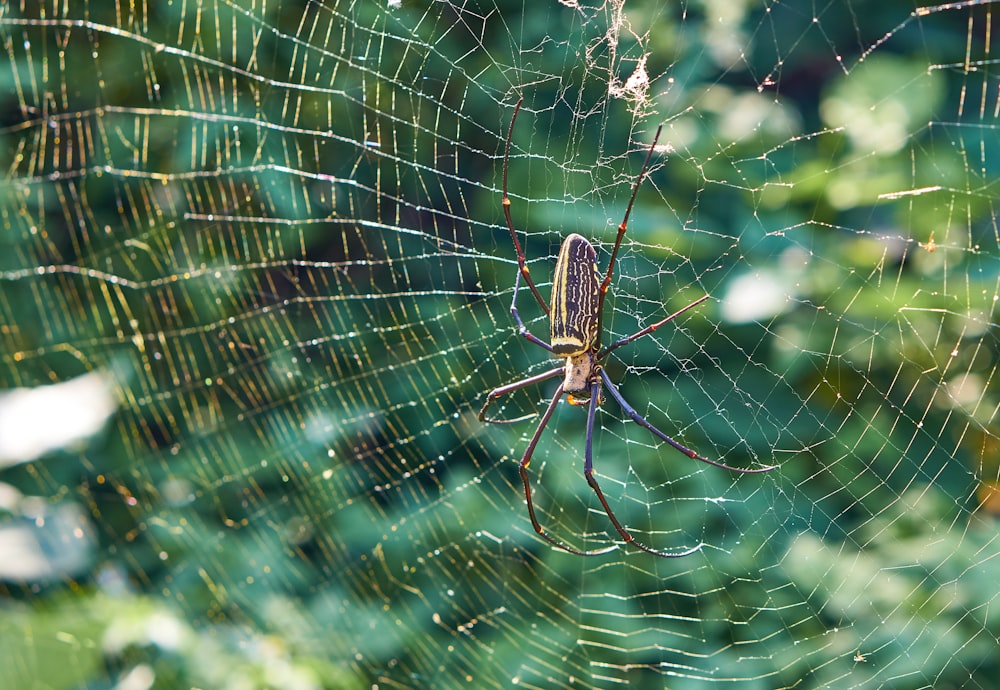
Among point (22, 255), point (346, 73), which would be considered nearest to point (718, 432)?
point (346, 73)

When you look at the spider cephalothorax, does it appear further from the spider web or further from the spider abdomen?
the spider web

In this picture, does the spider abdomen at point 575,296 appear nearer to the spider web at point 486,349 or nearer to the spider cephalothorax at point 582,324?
the spider cephalothorax at point 582,324

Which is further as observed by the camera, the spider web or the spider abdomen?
the spider web

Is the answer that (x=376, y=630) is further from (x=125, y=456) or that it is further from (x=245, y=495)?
(x=125, y=456)

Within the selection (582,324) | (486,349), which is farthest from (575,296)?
(486,349)

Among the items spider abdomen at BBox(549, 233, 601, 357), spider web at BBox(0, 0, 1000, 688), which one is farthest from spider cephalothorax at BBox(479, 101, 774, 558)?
spider web at BBox(0, 0, 1000, 688)
